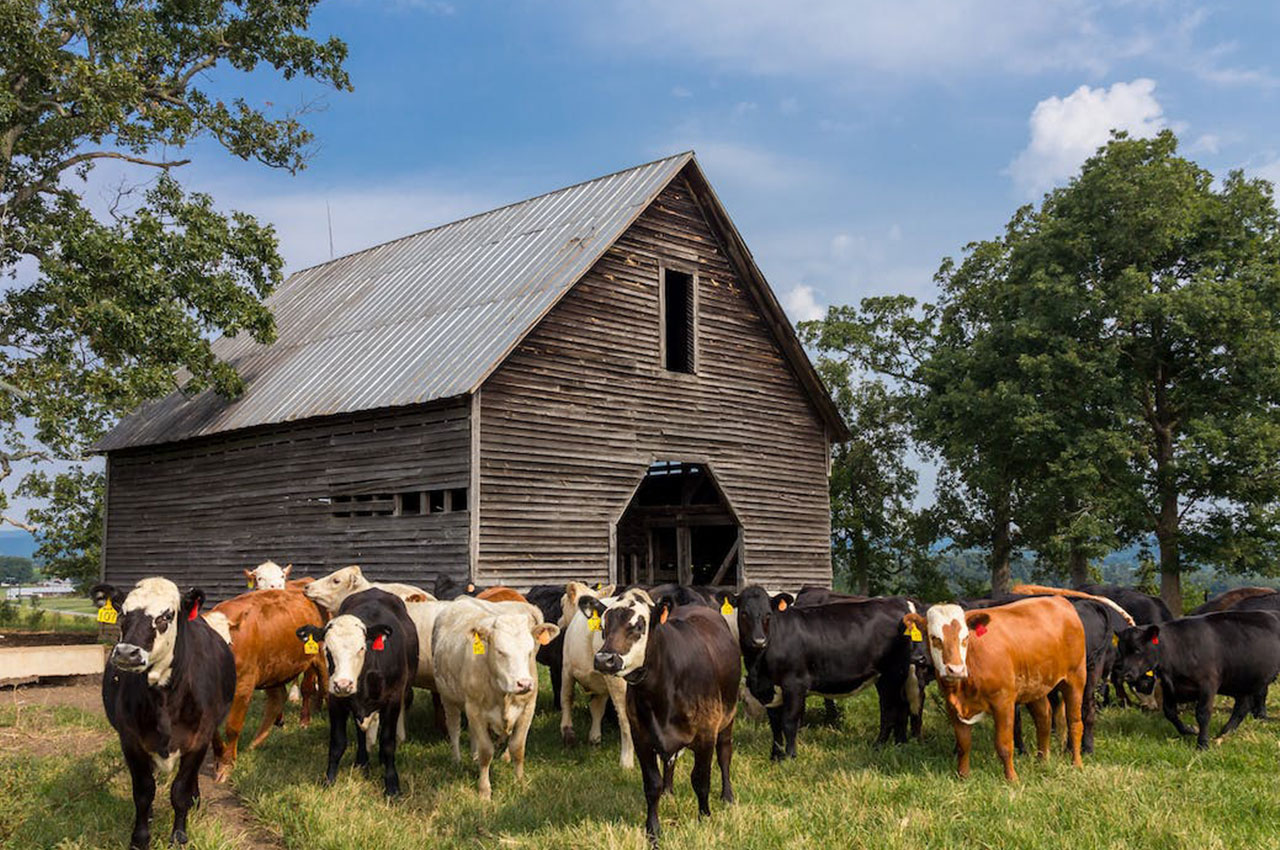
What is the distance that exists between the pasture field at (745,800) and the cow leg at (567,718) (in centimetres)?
22

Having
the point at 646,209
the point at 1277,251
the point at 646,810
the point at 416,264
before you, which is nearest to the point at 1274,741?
the point at 646,810

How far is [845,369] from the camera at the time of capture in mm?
37719

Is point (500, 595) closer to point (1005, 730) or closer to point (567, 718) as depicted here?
point (567, 718)

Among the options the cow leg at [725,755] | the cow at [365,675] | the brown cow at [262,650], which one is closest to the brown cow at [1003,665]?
the cow leg at [725,755]

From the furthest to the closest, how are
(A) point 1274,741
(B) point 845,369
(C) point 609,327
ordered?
(B) point 845,369 → (C) point 609,327 → (A) point 1274,741

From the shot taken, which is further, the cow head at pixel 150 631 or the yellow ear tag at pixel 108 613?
the yellow ear tag at pixel 108 613

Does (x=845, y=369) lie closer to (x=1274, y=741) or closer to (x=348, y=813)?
(x=1274, y=741)

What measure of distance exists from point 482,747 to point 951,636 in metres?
3.85

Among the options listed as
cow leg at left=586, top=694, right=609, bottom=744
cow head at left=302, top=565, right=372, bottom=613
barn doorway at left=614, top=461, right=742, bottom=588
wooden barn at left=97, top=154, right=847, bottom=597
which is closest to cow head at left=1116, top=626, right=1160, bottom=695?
cow leg at left=586, top=694, right=609, bottom=744

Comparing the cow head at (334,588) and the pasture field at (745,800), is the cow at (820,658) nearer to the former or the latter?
the pasture field at (745,800)

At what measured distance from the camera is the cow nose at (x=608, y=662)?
6.67 meters

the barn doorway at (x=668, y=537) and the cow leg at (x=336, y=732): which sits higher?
the barn doorway at (x=668, y=537)

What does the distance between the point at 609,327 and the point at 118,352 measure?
9271 millimetres

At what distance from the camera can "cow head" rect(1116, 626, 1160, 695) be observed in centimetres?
957
